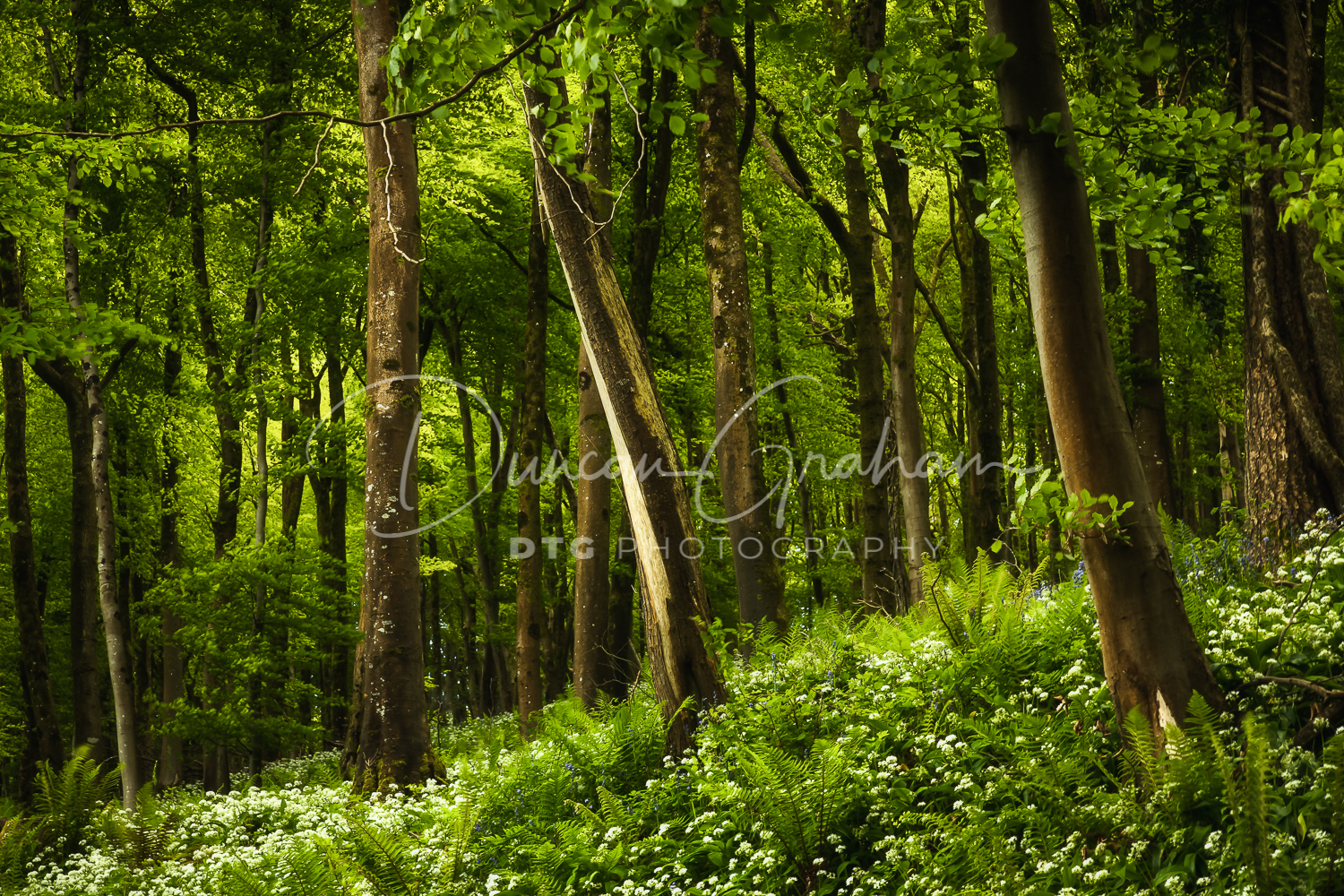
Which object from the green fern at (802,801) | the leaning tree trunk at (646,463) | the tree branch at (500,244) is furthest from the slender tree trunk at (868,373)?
the green fern at (802,801)

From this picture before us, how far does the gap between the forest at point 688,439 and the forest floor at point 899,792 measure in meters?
0.03

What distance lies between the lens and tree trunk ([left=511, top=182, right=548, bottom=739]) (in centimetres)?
1203

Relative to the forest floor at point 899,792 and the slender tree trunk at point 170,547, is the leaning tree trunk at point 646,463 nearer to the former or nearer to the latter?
the forest floor at point 899,792

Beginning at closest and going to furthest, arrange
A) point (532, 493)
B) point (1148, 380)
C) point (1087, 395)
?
point (1087, 395)
point (1148, 380)
point (532, 493)

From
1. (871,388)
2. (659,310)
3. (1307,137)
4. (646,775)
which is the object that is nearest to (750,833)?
(646,775)

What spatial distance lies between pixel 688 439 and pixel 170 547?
11216 mm

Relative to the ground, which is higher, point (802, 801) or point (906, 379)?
point (906, 379)

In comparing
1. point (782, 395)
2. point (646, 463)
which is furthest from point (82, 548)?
point (782, 395)

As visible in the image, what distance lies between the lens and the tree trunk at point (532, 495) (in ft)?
39.5

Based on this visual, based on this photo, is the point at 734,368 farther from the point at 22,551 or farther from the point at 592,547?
the point at 22,551

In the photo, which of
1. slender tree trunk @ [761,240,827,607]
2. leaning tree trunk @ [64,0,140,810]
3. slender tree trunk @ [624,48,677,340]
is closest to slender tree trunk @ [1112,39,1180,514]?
slender tree trunk @ [624,48,677,340]

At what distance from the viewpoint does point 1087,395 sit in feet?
10.9

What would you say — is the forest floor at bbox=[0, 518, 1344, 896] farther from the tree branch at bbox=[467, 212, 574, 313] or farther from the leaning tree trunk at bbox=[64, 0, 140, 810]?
the tree branch at bbox=[467, 212, 574, 313]

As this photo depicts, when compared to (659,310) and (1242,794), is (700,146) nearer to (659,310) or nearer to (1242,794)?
(1242,794)
